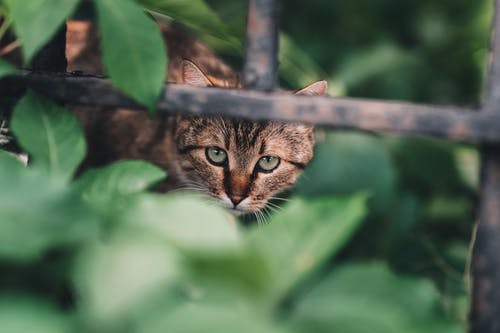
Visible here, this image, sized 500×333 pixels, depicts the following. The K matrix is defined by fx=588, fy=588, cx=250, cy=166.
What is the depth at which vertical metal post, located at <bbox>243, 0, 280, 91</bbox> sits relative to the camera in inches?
33.7

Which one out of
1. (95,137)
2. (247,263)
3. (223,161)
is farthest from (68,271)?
(95,137)

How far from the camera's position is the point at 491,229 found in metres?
0.82

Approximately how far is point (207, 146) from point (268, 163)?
0.18 m

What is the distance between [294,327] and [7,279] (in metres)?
0.31

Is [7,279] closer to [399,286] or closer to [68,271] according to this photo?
[68,271]

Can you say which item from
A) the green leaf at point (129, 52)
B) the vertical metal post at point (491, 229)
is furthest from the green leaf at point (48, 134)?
the vertical metal post at point (491, 229)

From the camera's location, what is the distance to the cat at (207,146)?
1.67m

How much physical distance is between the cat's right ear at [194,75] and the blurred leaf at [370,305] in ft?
2.93

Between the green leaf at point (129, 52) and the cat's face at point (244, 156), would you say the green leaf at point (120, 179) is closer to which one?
the green leaf at point (129, 52)

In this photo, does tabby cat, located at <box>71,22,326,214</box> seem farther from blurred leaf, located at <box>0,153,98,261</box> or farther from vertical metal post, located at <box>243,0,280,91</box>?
blurred leaf, located at <box>0,153,98,261</box>

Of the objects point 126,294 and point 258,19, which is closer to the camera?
point 126,294

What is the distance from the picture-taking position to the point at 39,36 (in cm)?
69

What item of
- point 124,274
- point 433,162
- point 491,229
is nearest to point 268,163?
point 433,162

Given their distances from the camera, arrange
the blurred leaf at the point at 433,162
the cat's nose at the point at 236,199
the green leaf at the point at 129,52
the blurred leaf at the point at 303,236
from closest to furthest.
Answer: the blurred leaf at the point at 303,236 < the green leaf at the point at 129,52 < the cat's nose at the point at 236,199 < the blurred leaf at the point at 433,162
